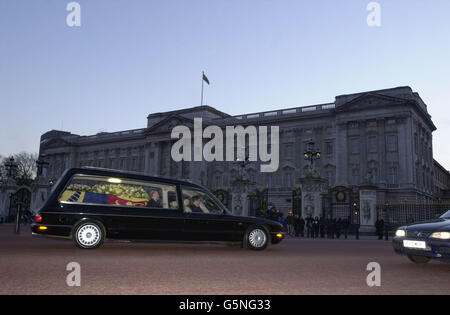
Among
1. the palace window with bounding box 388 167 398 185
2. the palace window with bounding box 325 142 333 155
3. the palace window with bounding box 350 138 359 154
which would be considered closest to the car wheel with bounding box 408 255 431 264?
the palace window with bounding box 388 167 398 185

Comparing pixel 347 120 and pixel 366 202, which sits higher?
pixel 347 120

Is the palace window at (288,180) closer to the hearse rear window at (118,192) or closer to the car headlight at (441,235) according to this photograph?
the hearse rear window at (118,192)

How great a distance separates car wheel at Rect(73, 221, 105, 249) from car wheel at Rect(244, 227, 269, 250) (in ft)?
12.7

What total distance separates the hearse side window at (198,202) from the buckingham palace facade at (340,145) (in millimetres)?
26874

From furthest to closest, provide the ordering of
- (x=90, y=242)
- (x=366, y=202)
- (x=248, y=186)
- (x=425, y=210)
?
1. (x=248, y=186)
2. (x=425, y=210)
3. (x=366, y=202)
4. (x=90, y=242)

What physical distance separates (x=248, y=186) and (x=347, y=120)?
26.1 metres

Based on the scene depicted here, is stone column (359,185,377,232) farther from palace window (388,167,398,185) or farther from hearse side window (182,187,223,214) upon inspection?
palace window (388,167,398,185)

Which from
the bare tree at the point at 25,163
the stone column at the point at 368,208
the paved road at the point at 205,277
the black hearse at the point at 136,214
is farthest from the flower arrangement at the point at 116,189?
the bare tree at the point at 25,163

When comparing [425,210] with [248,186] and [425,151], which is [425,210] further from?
[425,151]

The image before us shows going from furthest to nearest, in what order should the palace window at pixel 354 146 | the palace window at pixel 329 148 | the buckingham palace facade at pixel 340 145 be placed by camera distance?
the palace window at pixel 329 148 < the palace window at pixel 354 146 < the buckingham palace facade at pixel 340 145

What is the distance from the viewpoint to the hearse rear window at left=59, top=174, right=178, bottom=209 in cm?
1019

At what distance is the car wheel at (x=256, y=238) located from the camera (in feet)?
36.2

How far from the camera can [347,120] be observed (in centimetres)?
5125
